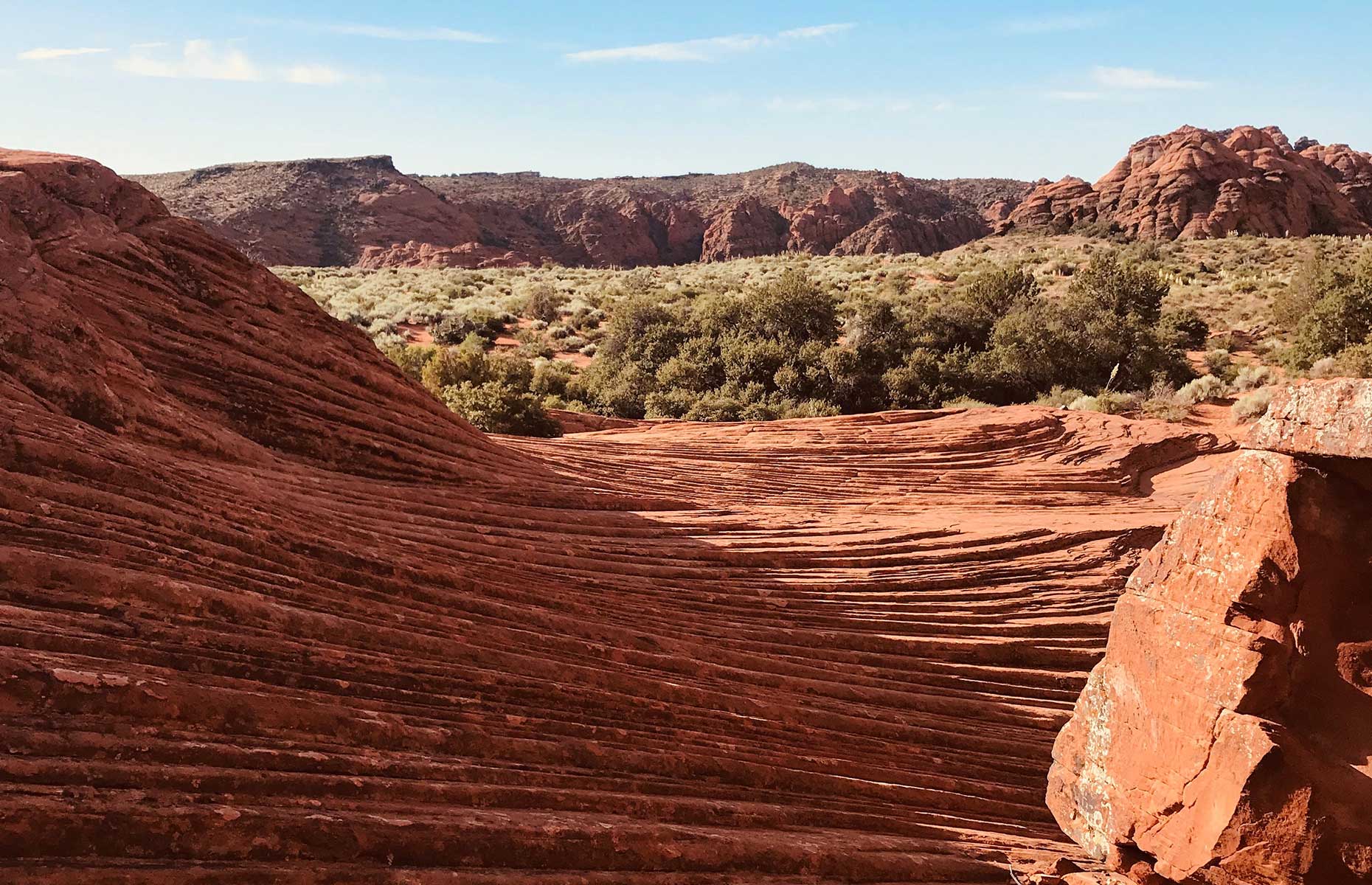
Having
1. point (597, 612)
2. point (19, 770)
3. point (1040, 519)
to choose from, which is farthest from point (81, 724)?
point (1040, 519)

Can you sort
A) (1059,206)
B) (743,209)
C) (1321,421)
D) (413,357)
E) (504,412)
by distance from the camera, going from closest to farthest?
(1321,421), (504,412), (413,357), (1059,206), (743,209)

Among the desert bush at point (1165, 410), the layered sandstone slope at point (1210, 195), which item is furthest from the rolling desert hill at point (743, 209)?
the desert bush at point (1165, 410)

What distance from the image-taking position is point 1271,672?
471 centimetres

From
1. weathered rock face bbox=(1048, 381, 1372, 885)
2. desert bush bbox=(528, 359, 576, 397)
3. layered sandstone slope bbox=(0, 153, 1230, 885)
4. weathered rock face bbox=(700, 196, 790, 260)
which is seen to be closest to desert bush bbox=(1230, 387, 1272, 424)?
layered sandstone slope bbox=(0, 153, 1230, 885)

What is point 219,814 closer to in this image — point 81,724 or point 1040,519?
point 81,724

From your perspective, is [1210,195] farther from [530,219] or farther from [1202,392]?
[530,219]

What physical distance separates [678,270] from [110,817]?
172ft

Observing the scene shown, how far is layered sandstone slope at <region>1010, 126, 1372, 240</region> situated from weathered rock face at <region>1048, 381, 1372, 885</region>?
5413 cm

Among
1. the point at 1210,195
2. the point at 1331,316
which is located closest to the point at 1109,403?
the point at 1331,316

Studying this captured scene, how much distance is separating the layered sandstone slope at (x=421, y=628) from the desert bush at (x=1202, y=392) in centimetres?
1232

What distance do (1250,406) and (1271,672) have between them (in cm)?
1700

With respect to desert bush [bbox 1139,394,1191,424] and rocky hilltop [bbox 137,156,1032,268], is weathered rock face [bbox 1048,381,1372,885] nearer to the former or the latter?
desert bush [bbox 1139,394,1191,424]

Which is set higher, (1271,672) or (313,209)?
(313,209)

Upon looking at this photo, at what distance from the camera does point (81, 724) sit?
339 cm
